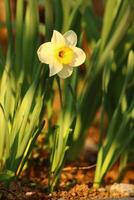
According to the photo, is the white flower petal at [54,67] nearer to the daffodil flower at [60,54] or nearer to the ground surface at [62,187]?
the daffodil flower at [60,54]

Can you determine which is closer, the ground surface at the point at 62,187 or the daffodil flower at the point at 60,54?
the daffodil flower at the point at 60,54

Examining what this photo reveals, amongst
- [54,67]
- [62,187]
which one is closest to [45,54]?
[54,67]

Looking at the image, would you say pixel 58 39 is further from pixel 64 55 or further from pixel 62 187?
pixel 62 187

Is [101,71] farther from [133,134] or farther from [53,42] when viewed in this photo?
[53,42]

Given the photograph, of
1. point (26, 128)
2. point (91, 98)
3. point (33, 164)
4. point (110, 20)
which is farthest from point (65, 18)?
point (33, 164)

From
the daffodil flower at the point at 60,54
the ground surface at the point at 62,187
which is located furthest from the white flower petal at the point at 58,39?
the ground surface at the point at 62,187

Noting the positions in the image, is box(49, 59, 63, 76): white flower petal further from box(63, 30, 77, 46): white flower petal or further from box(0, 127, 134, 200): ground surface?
box(0, 127, 134, 200): ground surface

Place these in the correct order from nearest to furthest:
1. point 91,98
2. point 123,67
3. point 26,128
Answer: point 26,128 → point 91,98 → point 123,67
